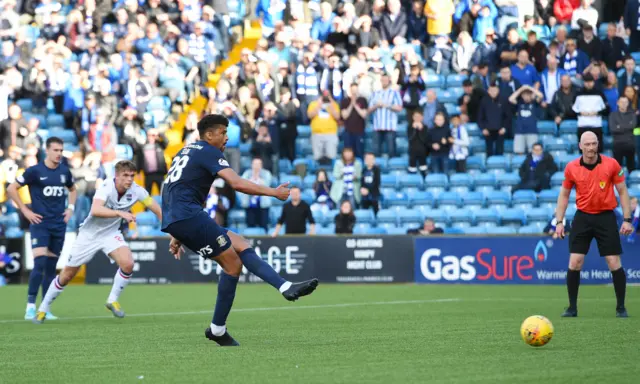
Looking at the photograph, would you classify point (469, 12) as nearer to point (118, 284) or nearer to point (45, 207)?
point (45, 207)

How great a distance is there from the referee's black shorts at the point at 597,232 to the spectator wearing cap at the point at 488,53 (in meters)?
12.6

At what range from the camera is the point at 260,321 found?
14.3 metres

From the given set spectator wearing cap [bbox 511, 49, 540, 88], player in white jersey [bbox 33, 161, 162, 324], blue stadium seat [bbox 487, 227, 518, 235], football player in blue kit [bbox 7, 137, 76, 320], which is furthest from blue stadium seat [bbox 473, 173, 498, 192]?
player in white jersey [bbox 33, 161, 162, 324]

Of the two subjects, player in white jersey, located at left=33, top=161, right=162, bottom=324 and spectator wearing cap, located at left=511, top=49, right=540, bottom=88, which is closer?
player in white jersey, located at left=33, top=161, right=162, bottom=324

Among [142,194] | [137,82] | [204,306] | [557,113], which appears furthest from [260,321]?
[137,82]

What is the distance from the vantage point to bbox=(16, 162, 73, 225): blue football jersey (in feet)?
53.1

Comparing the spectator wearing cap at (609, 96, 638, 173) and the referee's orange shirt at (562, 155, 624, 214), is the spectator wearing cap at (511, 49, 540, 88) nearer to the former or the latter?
the spectator wearing cap at (609, 96, 638, 173)

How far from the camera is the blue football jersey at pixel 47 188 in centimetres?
1619

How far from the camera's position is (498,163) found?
26.5 meters

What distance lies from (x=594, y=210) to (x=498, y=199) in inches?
473

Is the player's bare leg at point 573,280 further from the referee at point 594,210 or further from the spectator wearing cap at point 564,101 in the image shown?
the spectator wearing cap at point 564,101

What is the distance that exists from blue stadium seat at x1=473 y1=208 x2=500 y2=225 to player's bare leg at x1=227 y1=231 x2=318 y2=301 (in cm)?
1542

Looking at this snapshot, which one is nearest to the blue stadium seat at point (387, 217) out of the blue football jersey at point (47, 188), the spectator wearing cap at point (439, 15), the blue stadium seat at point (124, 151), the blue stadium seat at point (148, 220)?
the spectator wearing cap at point (439, 15)

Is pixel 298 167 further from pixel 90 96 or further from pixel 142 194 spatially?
pixel 142 194
